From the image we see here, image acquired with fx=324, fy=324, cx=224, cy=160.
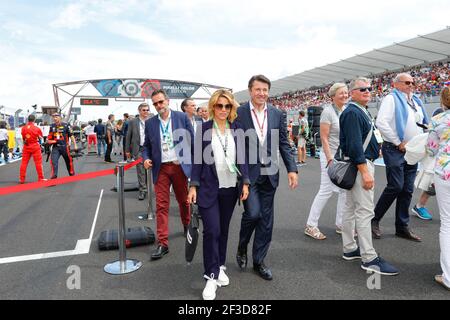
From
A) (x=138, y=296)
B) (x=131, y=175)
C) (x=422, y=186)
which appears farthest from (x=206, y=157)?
(x=131, y=175)

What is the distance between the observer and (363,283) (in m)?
2.98

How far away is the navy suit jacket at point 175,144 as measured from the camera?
377 centimetres

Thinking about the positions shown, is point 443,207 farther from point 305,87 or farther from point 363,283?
point 305,87

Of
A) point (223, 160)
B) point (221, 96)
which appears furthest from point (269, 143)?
point (221, 96)

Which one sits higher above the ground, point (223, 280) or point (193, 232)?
point (193, 232)

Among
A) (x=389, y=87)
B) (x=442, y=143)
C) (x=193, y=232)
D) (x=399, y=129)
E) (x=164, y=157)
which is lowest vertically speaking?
(x=193, y=232)

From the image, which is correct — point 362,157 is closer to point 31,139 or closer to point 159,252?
point 159,252

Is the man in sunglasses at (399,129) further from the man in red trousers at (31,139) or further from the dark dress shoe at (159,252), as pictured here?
the man in red trousers at (31,139)

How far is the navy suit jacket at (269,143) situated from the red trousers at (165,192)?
3.73 ft

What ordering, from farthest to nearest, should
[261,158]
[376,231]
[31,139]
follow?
[31,139] < [376,231] < [261,158]

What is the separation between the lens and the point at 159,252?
362 centimetres

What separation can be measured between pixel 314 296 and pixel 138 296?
59.3 inches

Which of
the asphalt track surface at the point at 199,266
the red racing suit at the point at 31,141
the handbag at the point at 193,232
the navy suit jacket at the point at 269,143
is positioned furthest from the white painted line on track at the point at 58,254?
the red racing suit at the point at 31,141

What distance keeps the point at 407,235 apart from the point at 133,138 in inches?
203
